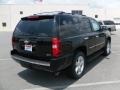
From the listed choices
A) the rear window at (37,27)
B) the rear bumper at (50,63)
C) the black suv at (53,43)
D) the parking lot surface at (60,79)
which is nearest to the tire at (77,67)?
the black suv at (53,43)

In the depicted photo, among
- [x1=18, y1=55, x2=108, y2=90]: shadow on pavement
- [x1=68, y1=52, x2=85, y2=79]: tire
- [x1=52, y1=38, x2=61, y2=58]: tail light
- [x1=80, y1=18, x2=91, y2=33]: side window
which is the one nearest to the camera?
[x1=52, y1=38, x2=61, y2=58]: tail light

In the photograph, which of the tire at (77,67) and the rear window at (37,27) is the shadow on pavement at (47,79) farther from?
the rear window at (37,27)

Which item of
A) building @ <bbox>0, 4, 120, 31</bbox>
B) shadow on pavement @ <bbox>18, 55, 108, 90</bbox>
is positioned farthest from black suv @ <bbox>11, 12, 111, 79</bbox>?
building @ <bbox>0, 4, 120, 31</bbox>

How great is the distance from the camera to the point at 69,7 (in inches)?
1933

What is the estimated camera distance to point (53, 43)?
221 inches

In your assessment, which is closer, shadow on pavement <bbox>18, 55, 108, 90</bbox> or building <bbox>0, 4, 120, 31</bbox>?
shadow on pavement <bbox>18, 55, 108, 90</bbox>

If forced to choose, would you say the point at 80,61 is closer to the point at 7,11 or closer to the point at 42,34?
the point at 42,34

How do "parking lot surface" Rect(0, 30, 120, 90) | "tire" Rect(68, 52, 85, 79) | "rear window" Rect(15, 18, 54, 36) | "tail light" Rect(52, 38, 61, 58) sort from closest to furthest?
"tail light" Rect(52, 38, 61, 58)
"rear window" Rect(15, 18, 54, 36)
"parking lot surface" Rect(0, 30, 120, 90)
"tire" Rect(68, 52, 85, 79)

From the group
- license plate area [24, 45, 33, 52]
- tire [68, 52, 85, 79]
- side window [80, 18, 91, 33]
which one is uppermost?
side window [80, 18, 91, 33]

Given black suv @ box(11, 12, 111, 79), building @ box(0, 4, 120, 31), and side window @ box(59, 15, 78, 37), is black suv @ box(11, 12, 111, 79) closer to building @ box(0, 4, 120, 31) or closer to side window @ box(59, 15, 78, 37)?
side window @ box(59, 15, 78, 37)

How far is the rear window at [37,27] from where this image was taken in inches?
229

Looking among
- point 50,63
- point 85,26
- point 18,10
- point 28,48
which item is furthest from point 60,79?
point 18,10

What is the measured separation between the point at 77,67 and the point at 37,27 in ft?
5.93

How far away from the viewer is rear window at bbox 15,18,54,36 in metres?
5.83
